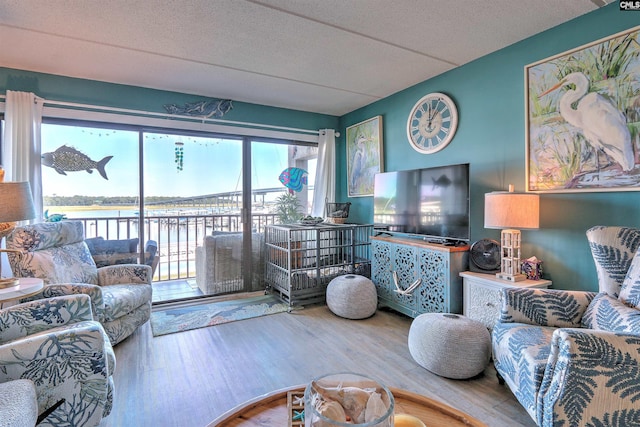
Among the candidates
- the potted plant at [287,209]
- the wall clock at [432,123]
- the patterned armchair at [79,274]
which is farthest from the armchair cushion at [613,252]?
the patterned armchair at [79,274]

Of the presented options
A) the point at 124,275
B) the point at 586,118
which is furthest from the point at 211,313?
the point at 586,118

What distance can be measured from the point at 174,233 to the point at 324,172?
2.17 metres

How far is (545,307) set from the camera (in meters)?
1.83

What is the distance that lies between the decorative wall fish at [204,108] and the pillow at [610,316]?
3.81 meters

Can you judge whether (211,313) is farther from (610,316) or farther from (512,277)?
(610,316)

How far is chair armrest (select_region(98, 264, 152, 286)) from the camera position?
112 inches

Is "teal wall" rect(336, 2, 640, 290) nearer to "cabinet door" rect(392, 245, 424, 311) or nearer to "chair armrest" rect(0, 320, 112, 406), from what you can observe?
"cabinet door" rect(392, 245, 424, 311)

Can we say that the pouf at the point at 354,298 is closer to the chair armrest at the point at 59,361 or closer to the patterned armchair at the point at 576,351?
the patterned armchair at the point at 576,351

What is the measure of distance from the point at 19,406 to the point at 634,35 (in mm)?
3548

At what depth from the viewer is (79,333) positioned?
1460 mm

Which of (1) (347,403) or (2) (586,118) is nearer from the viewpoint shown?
(1) (347,403)

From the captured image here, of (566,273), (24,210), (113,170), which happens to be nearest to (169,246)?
(113,170)

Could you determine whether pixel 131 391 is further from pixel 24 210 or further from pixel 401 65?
pixel 401 65

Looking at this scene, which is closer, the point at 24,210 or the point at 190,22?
the point at 24,210
